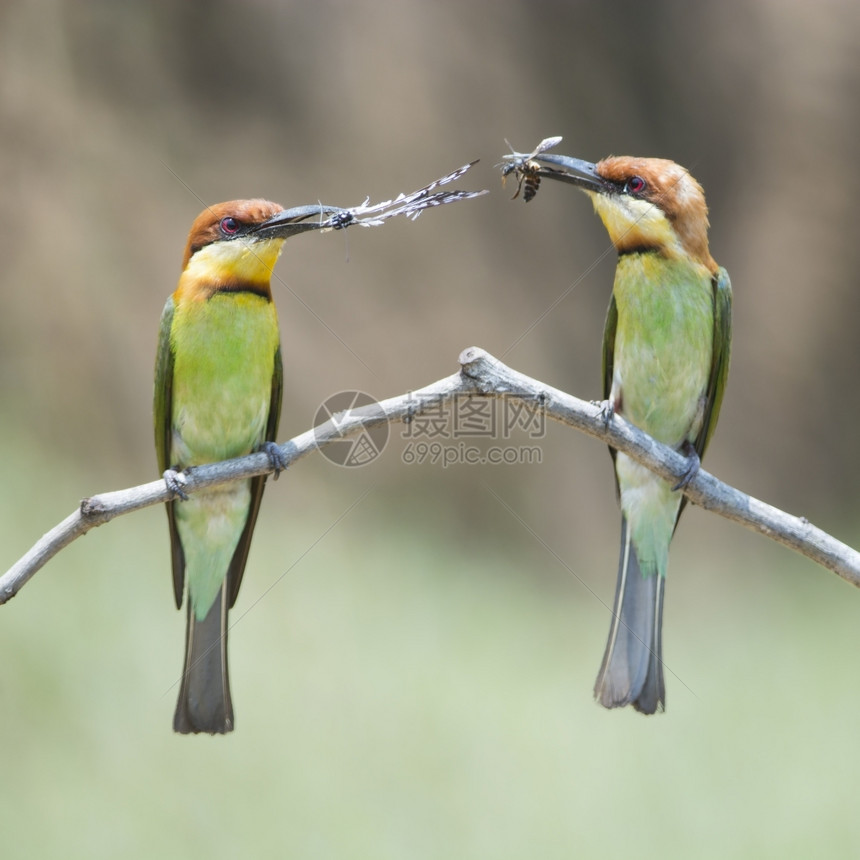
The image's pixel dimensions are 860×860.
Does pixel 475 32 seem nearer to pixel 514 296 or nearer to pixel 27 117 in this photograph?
pixel 514 296

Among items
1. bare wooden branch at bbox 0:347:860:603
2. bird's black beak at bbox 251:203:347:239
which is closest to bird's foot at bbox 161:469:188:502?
bare wooden branch at bbox 0:347:860:603

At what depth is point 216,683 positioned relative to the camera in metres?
2.12

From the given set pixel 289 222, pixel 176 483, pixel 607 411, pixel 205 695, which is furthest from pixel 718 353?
pixel 205 695

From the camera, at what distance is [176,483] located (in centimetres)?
198

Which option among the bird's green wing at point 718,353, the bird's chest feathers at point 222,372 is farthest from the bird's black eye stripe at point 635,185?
the bird's chest feathers at point 222,372

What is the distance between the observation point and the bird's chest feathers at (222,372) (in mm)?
2191

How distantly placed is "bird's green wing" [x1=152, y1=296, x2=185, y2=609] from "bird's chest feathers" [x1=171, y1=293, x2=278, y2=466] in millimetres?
18

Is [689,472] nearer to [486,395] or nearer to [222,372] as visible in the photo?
[486,395]

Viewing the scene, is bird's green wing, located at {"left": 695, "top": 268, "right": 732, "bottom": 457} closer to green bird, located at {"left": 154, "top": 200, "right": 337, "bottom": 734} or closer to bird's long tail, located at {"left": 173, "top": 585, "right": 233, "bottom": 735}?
green bird, located at {"left": 154, "top": 200, "right": 337, "bottom": 734}

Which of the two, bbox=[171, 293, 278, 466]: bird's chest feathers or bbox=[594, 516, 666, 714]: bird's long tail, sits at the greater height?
bbox=[171, 293, 278, 466]: bird's chest feathers

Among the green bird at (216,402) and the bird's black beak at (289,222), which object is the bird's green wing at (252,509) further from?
the bird's black beak at (289,222)

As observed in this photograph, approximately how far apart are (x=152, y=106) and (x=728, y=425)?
2.73 meters

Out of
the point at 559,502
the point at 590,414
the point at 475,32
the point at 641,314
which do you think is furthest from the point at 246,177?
the point at 590,414

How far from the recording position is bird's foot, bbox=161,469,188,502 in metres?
1.82
